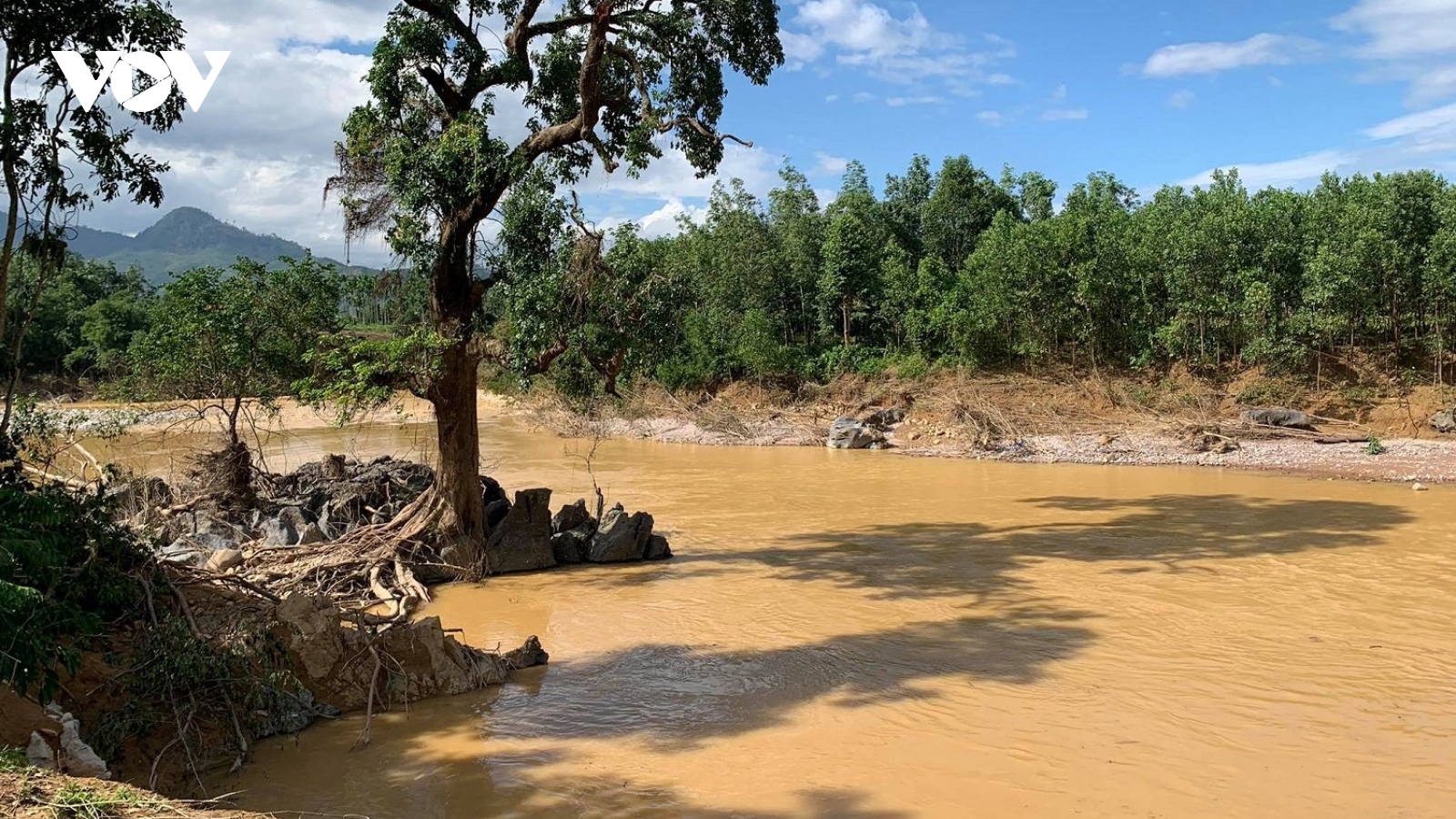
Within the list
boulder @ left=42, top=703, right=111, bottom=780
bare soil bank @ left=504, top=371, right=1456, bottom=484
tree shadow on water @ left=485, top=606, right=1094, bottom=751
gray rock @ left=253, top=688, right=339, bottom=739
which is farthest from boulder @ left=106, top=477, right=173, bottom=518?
bare soil bank @ left=504, top=371, right=1456, bottom=484

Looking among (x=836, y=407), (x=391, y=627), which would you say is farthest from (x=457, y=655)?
(x=836, y=407)

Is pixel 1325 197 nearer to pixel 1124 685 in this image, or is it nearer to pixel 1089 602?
pixel 1089 602

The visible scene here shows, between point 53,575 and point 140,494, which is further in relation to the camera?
point 140,494

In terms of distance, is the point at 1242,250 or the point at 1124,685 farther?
the point at 1242,250

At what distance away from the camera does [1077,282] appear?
98.9 feet

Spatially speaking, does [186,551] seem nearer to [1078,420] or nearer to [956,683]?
[956,683]

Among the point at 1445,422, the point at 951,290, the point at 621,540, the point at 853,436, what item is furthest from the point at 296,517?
the point at 951,290

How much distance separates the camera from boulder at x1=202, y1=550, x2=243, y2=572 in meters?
10.2

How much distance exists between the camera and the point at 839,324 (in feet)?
127

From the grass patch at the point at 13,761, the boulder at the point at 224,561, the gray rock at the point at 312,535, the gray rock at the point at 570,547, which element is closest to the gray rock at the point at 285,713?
the grass patch at the point at 13,761

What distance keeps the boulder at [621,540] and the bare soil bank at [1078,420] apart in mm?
7749

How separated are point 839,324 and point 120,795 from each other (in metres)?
36.1

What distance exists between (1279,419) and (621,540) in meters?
18.8

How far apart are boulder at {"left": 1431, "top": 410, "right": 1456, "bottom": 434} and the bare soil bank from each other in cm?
27
